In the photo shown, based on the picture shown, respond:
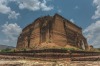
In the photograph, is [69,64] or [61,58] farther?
[61,58]

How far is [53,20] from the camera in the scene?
94.3 feet

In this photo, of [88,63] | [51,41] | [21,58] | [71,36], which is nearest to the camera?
[88,63]

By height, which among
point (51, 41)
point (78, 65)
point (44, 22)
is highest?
point (44, 22)

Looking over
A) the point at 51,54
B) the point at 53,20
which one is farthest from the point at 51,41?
the point at 51,54

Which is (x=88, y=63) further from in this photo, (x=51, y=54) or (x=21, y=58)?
(x=21, y=58)

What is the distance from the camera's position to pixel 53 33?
28.0 meters

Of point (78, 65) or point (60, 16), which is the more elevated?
point (60, 16)

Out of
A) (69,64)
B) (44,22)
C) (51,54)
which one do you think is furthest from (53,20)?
(69,64)

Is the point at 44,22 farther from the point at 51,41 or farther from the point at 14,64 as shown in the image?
the point at 14,64

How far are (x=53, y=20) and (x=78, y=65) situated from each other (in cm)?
1163

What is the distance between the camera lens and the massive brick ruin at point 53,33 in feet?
90.6

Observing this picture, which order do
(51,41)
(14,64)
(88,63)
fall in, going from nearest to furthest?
1. (88,63)
2. (14,64)
3. (51,41)

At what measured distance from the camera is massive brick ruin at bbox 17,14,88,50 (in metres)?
27.6

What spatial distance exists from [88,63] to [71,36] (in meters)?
13.5
